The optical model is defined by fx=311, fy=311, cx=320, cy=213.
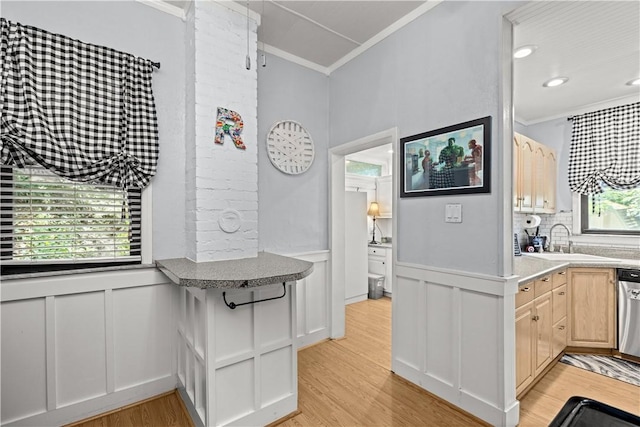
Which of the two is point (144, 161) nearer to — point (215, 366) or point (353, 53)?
point (215, 366)

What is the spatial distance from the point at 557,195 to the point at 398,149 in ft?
8.66

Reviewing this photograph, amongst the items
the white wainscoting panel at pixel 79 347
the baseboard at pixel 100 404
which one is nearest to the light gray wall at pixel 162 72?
the white wainscoting panel at pixel 79 347

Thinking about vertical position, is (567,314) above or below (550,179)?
below

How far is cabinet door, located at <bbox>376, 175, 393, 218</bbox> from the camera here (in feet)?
17.2

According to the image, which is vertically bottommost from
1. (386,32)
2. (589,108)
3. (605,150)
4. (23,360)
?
(23,360)

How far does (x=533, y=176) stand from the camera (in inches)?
133

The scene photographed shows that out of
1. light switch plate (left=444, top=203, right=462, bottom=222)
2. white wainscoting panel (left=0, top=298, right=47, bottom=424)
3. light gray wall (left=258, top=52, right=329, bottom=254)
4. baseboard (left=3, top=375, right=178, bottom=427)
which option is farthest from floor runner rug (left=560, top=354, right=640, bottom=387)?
white wainscoting panel (left=0, top=298, right=47, bottom=424)

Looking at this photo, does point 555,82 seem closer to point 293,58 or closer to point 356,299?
point 293,58

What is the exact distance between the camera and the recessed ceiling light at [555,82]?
2.89 metres


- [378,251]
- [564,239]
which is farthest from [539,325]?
[378,251]

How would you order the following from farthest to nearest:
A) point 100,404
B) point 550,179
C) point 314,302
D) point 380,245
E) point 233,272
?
1. point 380,245
2. point 550,179
3. point 314,302
4. point 100,404
5. point 233,272

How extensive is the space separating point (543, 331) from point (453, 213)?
4.22 ft

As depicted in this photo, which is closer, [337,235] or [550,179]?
[337,235]

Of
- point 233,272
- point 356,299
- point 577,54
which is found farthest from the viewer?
point 356,299
